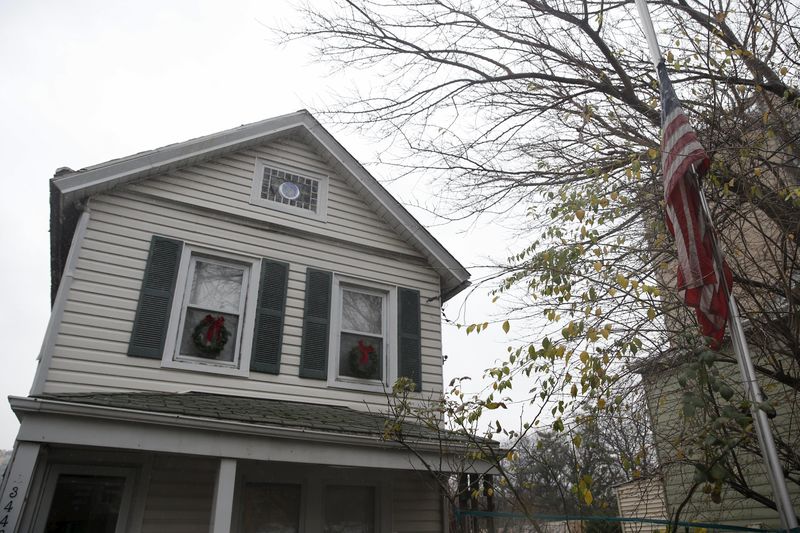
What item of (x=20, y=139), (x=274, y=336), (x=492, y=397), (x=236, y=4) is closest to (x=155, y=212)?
(x=274, y=336)

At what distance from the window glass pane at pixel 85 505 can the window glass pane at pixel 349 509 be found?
2457mm

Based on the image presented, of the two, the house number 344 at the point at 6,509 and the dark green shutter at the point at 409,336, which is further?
the dark green shutter at the point at 409,336

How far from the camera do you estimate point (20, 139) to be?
17.8m

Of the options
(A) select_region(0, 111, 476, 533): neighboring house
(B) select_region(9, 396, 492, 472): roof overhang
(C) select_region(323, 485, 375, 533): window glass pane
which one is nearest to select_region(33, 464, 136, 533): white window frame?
(A) select_region(0, 111, 476, 533): neighboring house

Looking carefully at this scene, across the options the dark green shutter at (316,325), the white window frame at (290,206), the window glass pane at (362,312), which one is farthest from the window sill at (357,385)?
the white window frame at (290,206)

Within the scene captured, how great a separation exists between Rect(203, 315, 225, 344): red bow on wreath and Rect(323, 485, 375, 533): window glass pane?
2.41 metres

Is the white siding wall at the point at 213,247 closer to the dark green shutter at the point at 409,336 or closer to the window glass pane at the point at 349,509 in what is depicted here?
the dark green shutter at the point at 409,336

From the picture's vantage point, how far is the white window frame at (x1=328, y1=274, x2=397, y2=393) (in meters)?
7.56

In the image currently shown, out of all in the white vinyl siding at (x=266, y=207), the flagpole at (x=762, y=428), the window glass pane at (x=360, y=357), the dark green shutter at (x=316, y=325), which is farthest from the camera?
the window glass pane at (x=360, y=357)

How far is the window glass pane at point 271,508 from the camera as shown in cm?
637

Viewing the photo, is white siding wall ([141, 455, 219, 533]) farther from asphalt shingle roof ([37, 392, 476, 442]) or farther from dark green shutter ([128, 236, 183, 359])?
dark green shutter ([128, 236, 183, 359])

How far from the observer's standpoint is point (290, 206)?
8.32m

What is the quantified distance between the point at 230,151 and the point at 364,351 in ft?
11.8

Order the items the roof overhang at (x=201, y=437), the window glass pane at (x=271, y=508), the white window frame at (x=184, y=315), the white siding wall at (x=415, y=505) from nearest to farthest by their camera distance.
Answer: the roof overhang at (x=201, y=437), the window glass pane at (x=271, y=508), the white window frame at (x=184, y=315), the white siding wall at (x=415, y=505)
